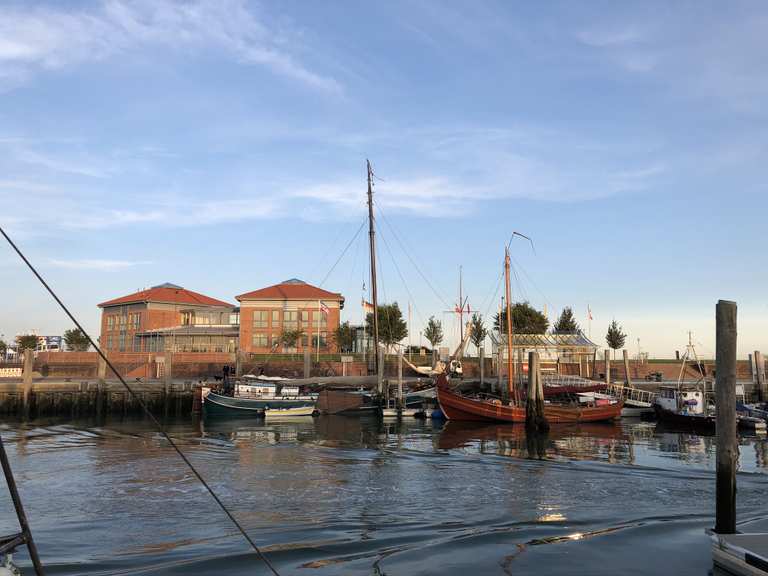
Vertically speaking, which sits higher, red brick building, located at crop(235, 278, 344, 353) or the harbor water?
red brick building, located at crop(235, 278, 344, 353)

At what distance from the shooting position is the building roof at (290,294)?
97688 mm

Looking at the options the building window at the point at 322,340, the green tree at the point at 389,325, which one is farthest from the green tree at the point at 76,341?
the green tree at the point at 389,325

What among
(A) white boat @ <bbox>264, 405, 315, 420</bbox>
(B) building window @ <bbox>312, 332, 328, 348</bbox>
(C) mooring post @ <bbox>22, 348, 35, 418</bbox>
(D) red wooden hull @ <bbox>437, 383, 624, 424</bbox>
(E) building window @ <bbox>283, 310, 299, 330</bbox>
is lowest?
(A) white boat @ <bbox>264, 405, 315, 420</bbox>

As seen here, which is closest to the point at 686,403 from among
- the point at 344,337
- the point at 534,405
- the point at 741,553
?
the point at 534,405

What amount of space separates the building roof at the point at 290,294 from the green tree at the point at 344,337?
830 centimetres

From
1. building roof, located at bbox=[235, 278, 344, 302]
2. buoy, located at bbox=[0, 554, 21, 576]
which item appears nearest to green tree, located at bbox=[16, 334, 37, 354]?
building roof, located at bbox=[235, 278, 344, 302]

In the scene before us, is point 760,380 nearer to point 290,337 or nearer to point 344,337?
point 344,337

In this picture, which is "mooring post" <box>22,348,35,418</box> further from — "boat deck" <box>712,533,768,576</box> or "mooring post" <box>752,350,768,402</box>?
"mooring post" <box>752,350,768,402</box>

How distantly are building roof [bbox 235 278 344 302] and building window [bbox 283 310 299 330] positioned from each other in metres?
2.18

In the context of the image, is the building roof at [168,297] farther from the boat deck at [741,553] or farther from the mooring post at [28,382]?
the boat deck at [741,553]

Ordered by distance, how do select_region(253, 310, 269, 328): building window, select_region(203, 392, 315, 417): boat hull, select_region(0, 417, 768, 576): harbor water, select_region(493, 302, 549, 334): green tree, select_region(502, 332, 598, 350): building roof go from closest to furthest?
select_region(0, 417, 768, 576): harbor water
select_region(203, 392, 315, 417): boat hull
select_region(502, 332, 598, 350): building roof
select_region(493, 302, 549, 334): green tree
select_region(253, 310, 269, 328): building window

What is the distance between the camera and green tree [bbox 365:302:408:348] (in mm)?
85000

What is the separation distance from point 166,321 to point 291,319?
23.0 metres

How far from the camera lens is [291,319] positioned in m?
97.4
